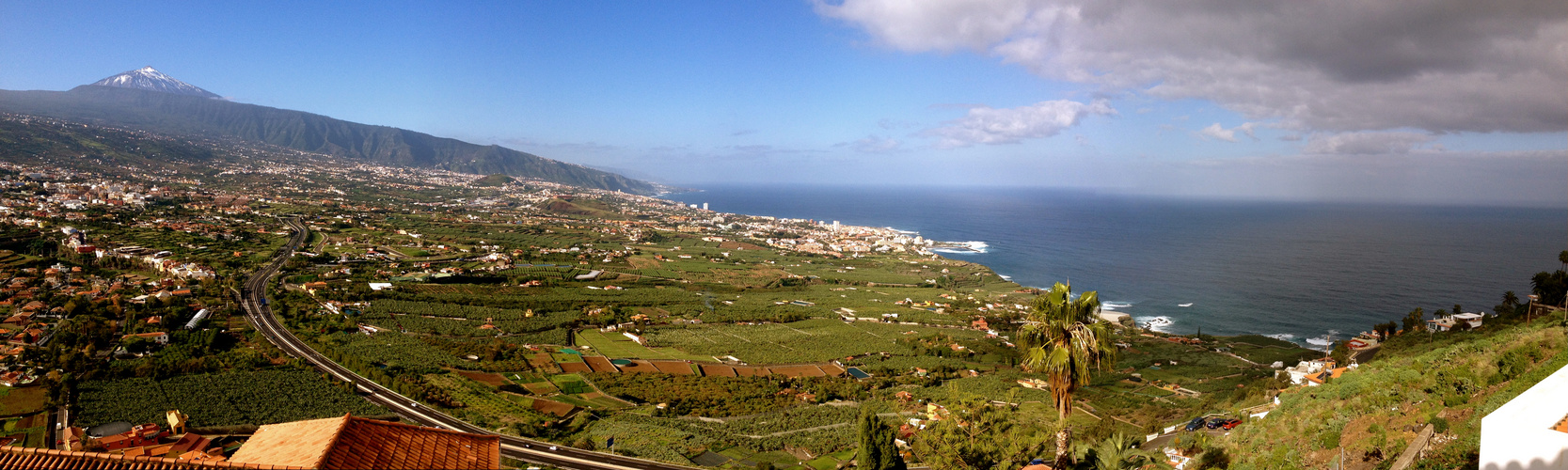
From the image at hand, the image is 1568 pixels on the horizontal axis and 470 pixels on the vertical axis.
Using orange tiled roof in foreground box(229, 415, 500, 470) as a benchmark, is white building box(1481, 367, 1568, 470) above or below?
above

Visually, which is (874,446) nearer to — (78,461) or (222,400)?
(78,461)

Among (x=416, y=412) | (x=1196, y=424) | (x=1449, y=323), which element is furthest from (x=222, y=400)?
(x=1449, y=323)

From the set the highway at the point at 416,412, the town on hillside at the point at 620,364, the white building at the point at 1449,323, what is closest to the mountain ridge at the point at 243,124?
the town on hillside at the point at 620,364

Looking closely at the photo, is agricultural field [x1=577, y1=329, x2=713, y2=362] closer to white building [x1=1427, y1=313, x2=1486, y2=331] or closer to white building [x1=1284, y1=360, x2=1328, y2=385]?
white building [x1=1284, y1=360, x2=1328, y2=385]

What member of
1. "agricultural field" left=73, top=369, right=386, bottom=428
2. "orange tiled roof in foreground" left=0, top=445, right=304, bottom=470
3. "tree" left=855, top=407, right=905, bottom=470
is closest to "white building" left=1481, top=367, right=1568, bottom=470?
"tree" left=855, top=407, right=905, bottom=470

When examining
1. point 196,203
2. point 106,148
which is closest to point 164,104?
point 106,148

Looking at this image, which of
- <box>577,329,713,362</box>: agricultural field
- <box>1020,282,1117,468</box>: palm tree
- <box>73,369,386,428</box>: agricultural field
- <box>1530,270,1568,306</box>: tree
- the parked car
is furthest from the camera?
<box>577,329,713,362</box>: agricultural field
